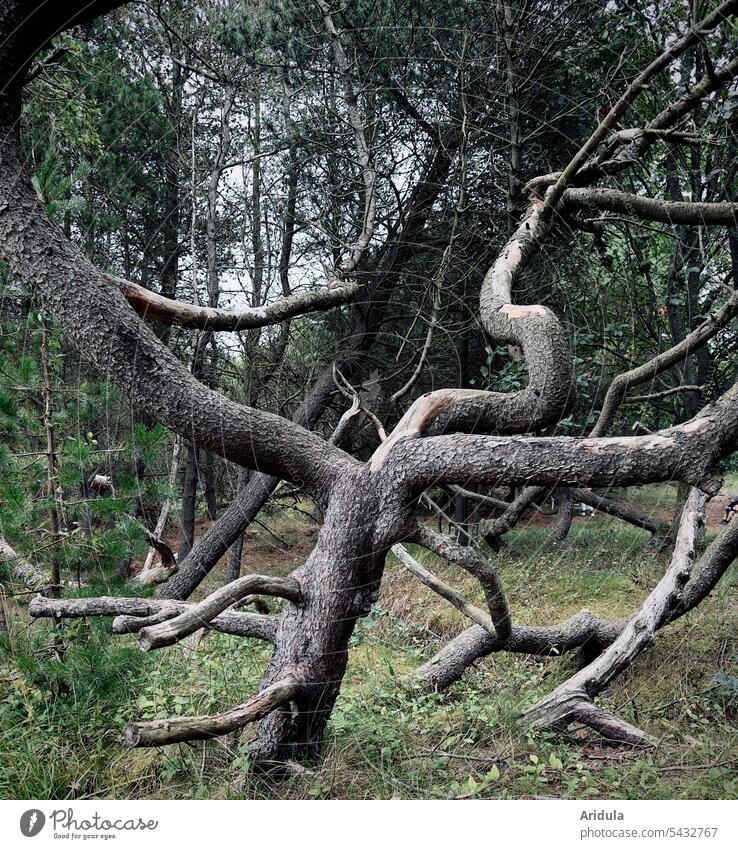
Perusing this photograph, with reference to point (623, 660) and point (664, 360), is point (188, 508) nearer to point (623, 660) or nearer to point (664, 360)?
point (623, 660)

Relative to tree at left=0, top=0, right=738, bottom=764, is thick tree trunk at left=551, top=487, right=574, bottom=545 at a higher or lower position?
lower

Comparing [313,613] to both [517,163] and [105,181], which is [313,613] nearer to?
[517,163]

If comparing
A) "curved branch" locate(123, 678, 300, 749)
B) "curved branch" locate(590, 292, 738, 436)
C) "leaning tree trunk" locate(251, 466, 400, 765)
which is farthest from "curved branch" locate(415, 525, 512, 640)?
"curved branch" locate(590, 292, 738, 436)

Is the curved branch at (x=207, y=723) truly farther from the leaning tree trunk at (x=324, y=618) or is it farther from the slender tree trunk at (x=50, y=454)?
the slender tree trunk at (x=50, y=454)

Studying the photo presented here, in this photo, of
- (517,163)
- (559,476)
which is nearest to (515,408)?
(559,476)

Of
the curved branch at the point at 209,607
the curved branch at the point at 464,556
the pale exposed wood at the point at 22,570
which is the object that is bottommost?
the pale exposed wood at the point at 22,570

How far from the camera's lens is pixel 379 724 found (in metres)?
1.80

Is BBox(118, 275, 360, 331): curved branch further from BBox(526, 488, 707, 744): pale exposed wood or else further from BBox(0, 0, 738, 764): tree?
BBox(526, 488, 707, 744): pale exposed wood

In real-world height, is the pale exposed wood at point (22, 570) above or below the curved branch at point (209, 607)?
below

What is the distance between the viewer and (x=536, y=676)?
232 cm

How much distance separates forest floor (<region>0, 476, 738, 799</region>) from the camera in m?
1.47

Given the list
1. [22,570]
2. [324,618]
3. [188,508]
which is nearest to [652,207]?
[324,618]

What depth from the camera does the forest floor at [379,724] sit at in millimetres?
→ 1473

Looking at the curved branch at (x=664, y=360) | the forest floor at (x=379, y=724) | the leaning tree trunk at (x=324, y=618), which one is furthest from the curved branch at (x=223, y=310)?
the curved branch at (x=664, y=360)
